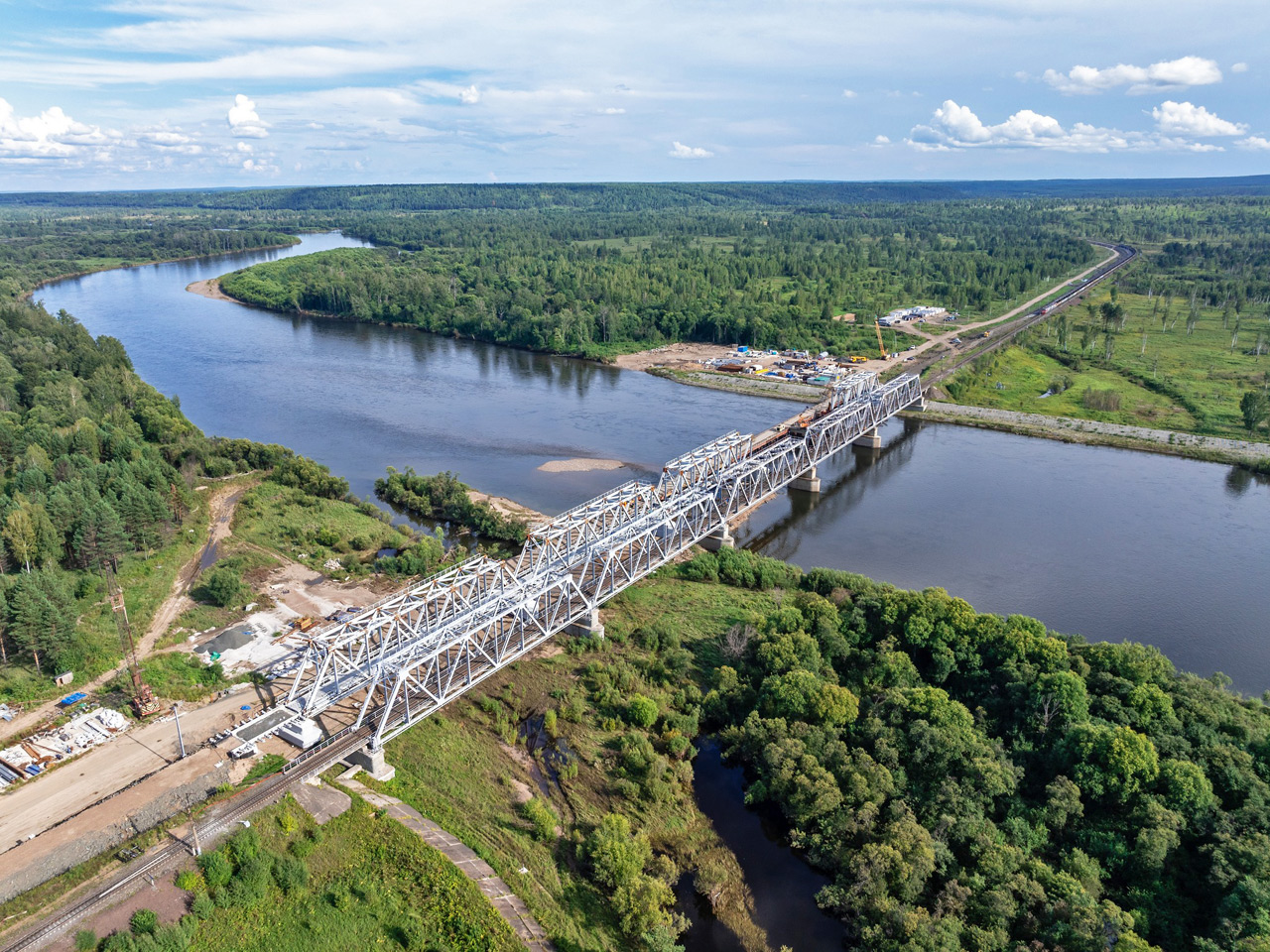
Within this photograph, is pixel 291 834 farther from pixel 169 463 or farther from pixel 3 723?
pixel 169 463

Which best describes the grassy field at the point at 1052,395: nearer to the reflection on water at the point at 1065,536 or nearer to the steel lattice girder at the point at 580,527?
the reflection on water at the point at 1065,536

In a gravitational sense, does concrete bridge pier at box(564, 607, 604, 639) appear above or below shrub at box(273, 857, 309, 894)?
above

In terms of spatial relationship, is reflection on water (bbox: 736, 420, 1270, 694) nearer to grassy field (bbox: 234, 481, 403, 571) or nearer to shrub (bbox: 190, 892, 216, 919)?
grassy field (bbox: 234, 481, 403, 571)

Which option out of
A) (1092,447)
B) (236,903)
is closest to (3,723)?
(236,903)

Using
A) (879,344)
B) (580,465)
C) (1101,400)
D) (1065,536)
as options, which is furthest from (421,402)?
(1101,400)

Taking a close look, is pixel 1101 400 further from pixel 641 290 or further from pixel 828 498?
pixel 641 290

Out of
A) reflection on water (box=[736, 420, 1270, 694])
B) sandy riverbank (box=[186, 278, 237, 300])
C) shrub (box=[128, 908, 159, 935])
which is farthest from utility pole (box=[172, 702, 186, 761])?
sandy riverbank (box=[186, 278, 237, 300])
